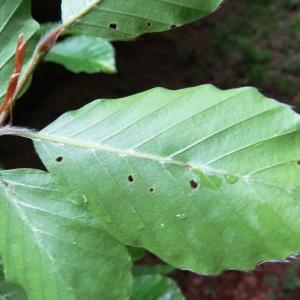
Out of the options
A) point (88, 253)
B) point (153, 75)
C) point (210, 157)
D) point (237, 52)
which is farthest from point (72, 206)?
point (237, 52)

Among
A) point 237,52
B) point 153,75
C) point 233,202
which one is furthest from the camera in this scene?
point 237,52

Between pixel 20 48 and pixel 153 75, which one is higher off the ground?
pixel 20 48

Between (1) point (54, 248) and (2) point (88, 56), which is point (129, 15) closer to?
(1) point (54, 248)

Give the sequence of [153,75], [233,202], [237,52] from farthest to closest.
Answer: [237,52]
[153,75]
[233,202]

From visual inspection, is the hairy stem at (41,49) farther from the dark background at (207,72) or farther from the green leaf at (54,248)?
the dark background at (207,72)

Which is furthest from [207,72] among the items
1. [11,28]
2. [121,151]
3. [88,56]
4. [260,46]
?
[121,151]

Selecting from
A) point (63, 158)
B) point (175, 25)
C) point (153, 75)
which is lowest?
point (153, 75)

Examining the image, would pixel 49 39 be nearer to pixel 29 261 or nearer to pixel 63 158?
pixel 63 158

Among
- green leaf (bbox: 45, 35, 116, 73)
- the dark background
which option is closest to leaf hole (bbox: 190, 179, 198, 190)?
green leaf (bbox: 45, 35, 116, 73)
